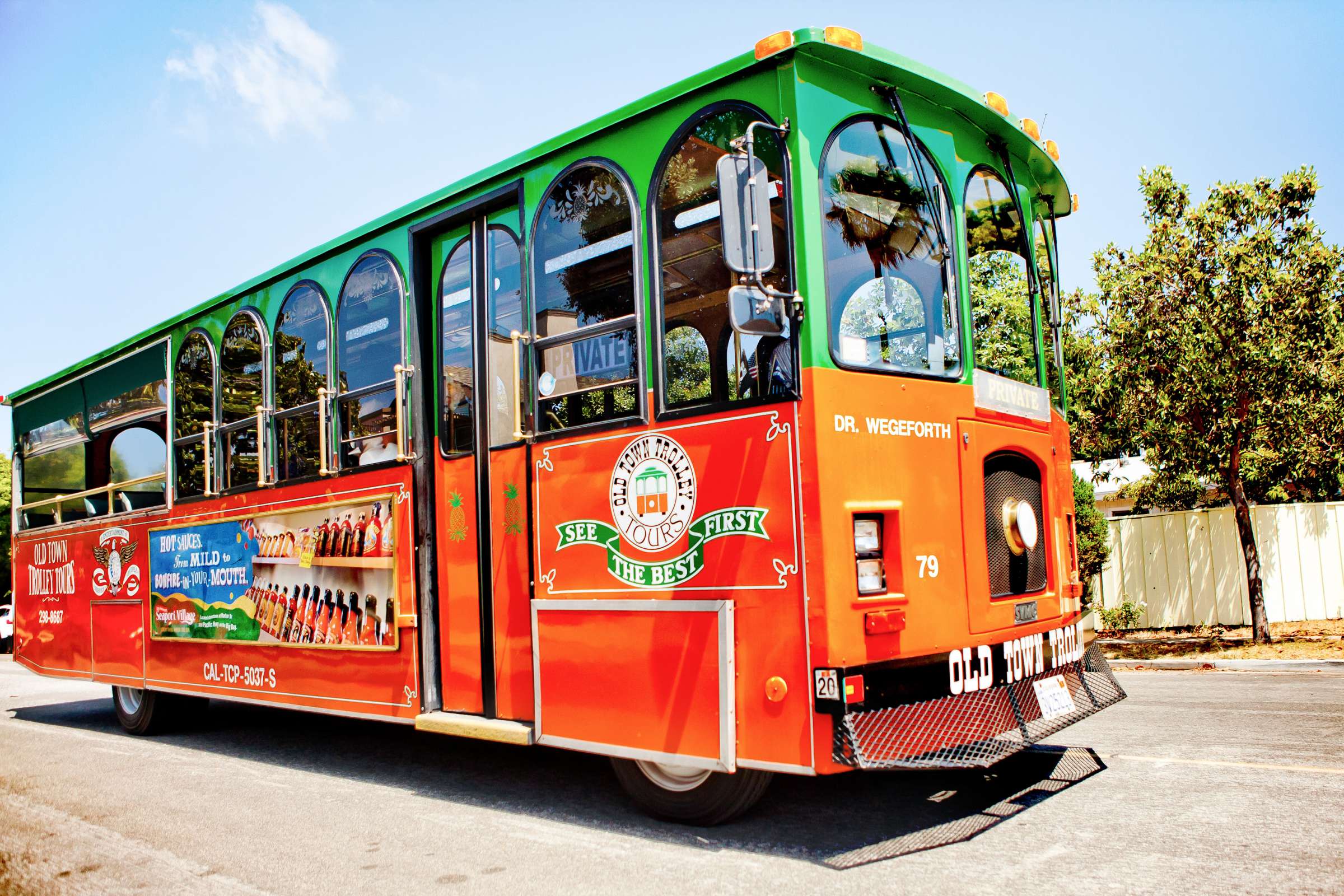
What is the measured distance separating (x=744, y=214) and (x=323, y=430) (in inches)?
154

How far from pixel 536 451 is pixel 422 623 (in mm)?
1492

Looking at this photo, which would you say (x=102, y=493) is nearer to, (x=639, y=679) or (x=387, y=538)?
(x=387, y=538)

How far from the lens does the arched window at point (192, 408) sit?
806cm

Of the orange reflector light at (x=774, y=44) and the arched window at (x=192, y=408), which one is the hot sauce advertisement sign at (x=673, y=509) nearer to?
the orange reflector light at (x=774, y=44)

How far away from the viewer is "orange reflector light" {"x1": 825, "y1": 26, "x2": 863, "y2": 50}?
4.30 meters

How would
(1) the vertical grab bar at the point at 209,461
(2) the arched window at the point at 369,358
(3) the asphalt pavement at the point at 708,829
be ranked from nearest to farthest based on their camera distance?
(3) the asphalt pavement at the point at 708,829 < (2) the arched window at the point at 369,358 < (1) the vertical grab bar at the point at 209,461

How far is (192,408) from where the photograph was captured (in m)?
8.25

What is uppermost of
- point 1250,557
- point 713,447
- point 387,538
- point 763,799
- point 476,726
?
A: point 713,447

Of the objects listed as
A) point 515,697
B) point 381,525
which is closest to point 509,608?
point 515,697

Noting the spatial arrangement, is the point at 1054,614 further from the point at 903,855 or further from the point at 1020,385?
the point at 903,855

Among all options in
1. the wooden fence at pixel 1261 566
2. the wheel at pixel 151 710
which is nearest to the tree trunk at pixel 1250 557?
the wooden fence at pixel 1261 566

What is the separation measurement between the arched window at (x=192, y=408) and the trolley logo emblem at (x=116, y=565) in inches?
41.0

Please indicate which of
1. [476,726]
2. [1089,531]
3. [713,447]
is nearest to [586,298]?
[713,447]

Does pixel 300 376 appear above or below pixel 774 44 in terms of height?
below
